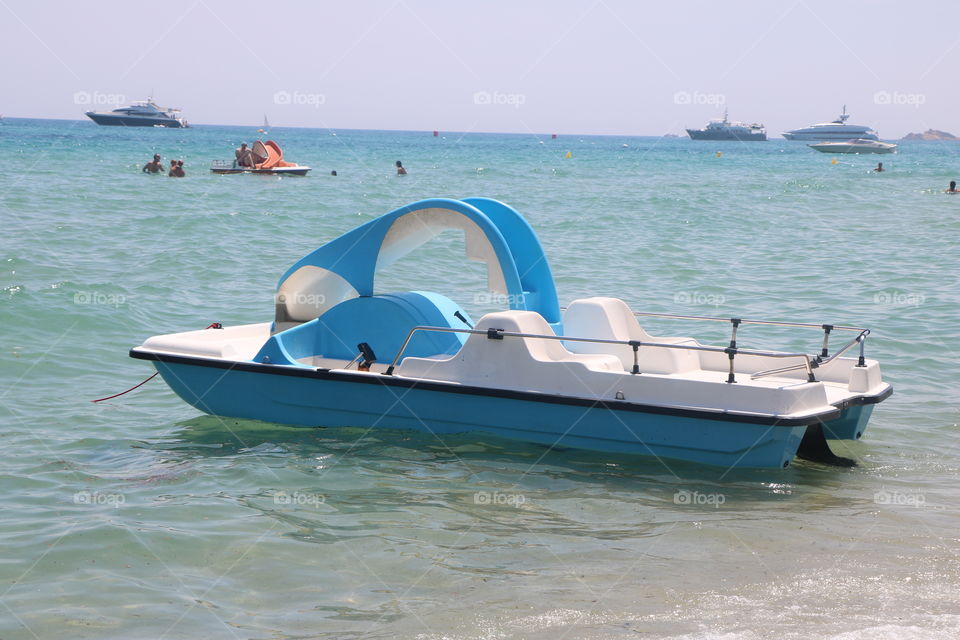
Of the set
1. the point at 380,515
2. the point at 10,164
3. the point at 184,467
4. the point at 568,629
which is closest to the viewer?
the point at 568,629

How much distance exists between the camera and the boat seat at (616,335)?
10000mm

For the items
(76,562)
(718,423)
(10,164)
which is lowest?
(76,562)

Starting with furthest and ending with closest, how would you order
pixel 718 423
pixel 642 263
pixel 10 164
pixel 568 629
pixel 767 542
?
pixel 10 164, pixel 642 263, pixel 718 423, pixel 767 542, pixel 568 629

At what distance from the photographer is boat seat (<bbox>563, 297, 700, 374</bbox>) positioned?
1000 cm

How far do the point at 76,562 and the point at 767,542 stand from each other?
4.49 metres

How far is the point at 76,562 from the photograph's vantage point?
684cm

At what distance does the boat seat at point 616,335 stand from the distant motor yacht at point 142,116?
133315 mm

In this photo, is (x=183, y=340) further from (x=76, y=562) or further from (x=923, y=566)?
(x=923, y=566)

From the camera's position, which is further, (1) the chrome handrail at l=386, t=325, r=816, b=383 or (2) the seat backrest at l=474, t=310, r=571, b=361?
(2) the seat backrest at l=474, t=310, r=571, b=361

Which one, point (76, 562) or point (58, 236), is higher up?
point (58, 236)

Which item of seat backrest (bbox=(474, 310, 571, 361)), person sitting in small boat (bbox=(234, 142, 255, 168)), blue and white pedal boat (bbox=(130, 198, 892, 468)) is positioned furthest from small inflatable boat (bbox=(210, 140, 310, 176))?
seat backrest (bbox=(474, 310, 571, 361))

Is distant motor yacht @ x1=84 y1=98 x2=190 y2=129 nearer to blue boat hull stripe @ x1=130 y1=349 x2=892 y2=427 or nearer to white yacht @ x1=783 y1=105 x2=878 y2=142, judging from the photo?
white yacht @ x1=783 y1=105 x2=878 y2=142

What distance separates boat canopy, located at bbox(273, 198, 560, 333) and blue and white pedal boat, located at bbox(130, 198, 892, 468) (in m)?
0.01

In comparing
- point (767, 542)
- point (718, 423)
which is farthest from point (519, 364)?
point (767, 542)
